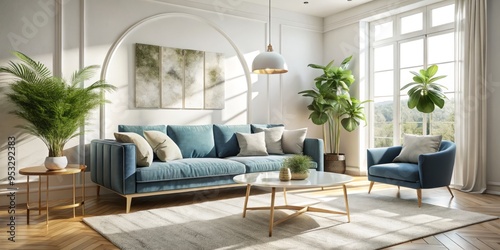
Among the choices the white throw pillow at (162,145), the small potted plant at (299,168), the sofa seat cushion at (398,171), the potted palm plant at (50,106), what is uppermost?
the potted palm plant at (50,106)

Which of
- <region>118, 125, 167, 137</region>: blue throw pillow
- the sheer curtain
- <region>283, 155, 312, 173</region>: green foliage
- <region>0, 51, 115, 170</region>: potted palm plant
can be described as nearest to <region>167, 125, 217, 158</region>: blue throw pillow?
<region>118, 125, 167, 137</region>: blue throw pillow

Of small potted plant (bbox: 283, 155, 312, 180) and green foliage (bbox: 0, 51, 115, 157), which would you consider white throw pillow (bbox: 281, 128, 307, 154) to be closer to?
small potted plant (bbox: 283, 155, 312, 180)

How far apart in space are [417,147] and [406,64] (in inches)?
77.3

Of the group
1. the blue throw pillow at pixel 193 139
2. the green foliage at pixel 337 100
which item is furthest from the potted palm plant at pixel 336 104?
the blue throw pillow at pixel 193 139

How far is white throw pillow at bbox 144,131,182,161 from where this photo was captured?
Answer: 15.2 feet

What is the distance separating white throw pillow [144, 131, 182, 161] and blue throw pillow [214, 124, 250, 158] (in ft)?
2.60

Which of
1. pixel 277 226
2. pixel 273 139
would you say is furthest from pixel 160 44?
pixel 277 226

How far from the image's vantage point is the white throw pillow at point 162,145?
15.2 feet

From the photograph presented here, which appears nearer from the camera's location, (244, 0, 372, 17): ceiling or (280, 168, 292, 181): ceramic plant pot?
(280, 168, 292, 181): ceramic plant pot

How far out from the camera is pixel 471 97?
16.9 feet

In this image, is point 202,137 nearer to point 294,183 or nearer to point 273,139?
point 273,139

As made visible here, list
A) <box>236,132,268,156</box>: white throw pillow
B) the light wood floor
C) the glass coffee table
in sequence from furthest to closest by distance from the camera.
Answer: <box>236,132,268,156</box>: white throw pillow, the glass coffee table, the light wood floor

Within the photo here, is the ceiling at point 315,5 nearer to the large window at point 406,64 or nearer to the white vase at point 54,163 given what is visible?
the large window at point 406,64

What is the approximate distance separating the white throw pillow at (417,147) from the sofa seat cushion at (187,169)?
199cm
